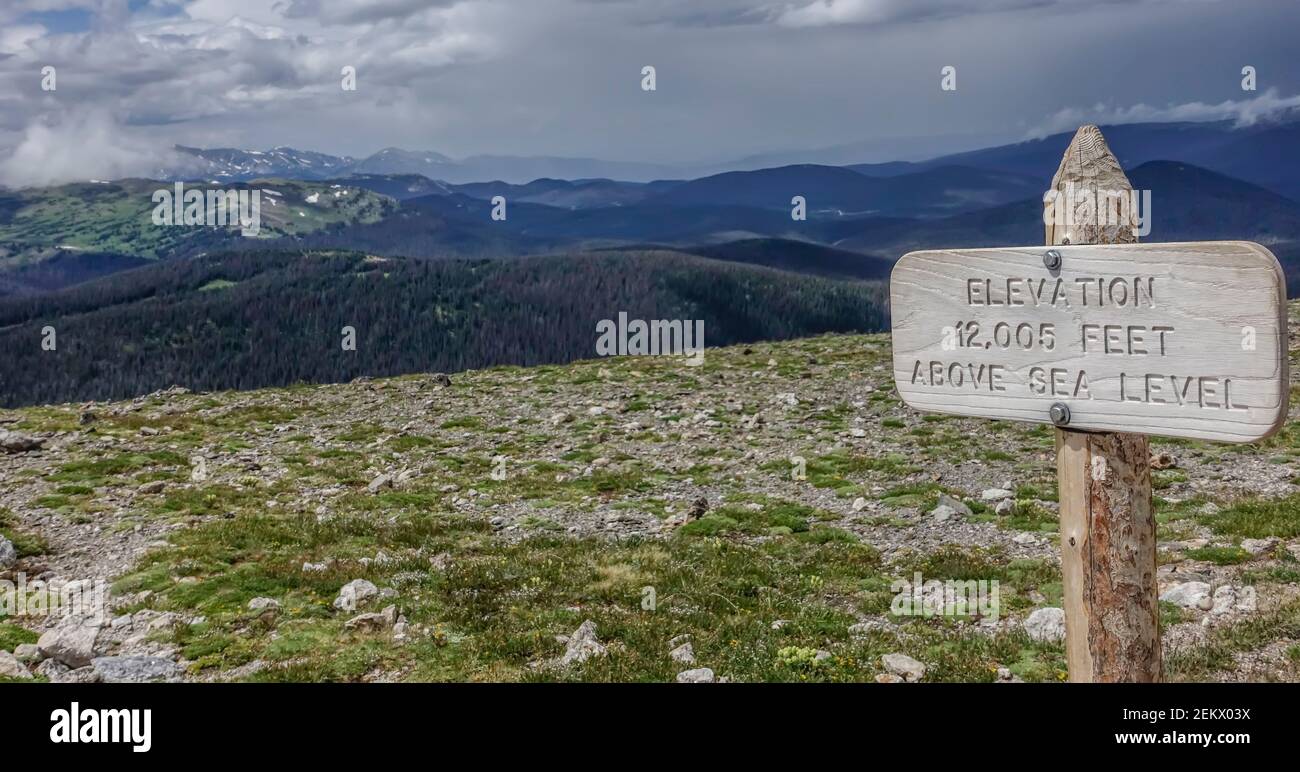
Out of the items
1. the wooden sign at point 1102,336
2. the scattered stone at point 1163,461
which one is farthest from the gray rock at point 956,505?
the wooden sign at point 1102,336

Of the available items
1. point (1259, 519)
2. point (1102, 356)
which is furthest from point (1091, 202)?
point (1259, 519)

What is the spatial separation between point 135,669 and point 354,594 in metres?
3.06

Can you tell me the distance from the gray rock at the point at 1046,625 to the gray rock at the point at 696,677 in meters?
3.96

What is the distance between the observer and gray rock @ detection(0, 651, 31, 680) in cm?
1070

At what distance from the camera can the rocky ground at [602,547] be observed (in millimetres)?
10930

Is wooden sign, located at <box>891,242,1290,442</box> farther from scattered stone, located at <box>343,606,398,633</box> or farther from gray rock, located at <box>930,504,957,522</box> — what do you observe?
gray rock, located at <box>930,504,957,522</box>

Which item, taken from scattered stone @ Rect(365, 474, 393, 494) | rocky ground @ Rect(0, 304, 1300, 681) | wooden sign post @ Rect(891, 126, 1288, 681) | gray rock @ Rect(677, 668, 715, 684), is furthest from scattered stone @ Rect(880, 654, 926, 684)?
scattered stone @ Rect(365, 474, 393, 494)

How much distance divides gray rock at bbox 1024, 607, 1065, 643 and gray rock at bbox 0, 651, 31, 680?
472 inches

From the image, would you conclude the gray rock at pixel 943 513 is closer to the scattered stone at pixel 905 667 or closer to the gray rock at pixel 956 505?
the gray rock at pixel 956 505

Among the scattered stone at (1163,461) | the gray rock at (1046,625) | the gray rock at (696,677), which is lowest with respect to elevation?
the gray rock at (696,677)

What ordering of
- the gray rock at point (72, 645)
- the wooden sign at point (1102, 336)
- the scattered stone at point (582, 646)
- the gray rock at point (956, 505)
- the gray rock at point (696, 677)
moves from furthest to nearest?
1. the gray rock at point (956, 505)
2. the gray rock at point (72, 645)
3. the scattered stone at point (582, 646)
4. the gray rock at point (696, 677)
5. the wooden sign at point (1102, 336)

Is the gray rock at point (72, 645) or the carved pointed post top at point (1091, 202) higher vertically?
the carved pointed post top at point (1091, 202)
